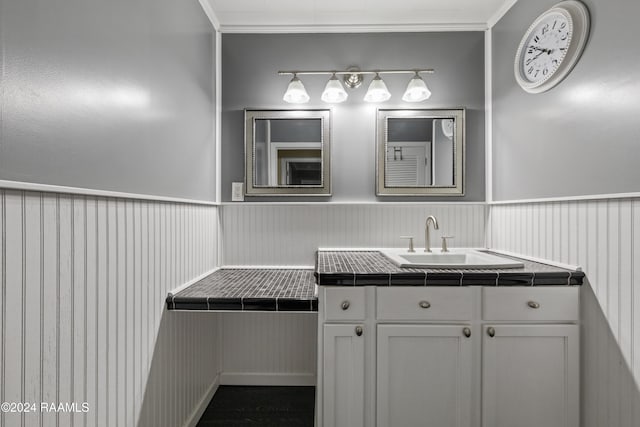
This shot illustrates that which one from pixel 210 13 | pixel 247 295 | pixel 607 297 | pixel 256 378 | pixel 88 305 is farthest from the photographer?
pixel 256 378

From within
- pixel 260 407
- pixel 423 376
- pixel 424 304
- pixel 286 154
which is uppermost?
pixel 286 154

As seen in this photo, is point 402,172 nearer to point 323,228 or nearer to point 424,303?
point 323,228

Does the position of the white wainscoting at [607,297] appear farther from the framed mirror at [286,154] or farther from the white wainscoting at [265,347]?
the white wainscoting at [265,347]

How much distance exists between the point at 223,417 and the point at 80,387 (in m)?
1.10

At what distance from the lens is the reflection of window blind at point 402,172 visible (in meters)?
2.10

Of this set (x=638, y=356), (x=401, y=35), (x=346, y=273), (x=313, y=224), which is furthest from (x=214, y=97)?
(x=638, y=356)

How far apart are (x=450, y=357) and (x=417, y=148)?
1.29 meters

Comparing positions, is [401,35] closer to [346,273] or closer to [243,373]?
[346,273]

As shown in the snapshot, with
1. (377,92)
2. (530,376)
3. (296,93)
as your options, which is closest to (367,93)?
(377,92)

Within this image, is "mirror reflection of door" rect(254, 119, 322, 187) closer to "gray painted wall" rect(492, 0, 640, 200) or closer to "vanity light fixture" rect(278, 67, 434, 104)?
"vanity light fixture" rect(278, 67, 434, 104)

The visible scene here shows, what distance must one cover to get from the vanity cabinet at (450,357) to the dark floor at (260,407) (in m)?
0.50

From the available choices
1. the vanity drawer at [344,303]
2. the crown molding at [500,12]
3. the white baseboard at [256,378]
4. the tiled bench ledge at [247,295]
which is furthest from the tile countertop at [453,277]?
the crown molding at [500,12]

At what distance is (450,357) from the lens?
1.35m

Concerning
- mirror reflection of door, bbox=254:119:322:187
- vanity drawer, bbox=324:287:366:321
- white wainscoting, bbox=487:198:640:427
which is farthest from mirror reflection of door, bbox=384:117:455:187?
vanity drawer, bbox=324:287:366:321
